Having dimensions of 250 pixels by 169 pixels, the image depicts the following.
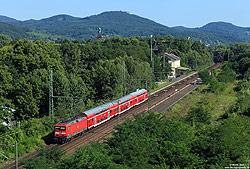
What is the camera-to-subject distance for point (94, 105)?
53375 mm

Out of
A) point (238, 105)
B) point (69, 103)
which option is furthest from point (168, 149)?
point (238, 105)

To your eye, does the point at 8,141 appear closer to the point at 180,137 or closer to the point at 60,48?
the point at 180,137

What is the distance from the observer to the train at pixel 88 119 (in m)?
36.0

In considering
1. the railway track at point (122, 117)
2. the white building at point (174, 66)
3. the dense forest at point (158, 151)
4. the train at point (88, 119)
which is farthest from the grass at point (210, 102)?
the white building at point (174, 66)

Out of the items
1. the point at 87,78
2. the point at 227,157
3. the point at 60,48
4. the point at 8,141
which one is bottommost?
the point at 8,141

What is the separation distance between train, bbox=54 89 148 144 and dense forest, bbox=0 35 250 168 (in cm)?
396

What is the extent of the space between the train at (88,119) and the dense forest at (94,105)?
3960 mm

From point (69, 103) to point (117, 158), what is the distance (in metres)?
23.7

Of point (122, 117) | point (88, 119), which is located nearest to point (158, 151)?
point (88, 119)

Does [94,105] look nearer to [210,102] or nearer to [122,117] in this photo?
[122,117]

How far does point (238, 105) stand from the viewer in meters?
50.6

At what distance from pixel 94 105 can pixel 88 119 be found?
12.6m

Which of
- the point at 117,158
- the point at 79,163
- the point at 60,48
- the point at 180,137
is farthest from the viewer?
the point at 60,48

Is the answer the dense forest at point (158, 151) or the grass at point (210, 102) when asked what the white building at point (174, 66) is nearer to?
the grass at point (210, 102)
